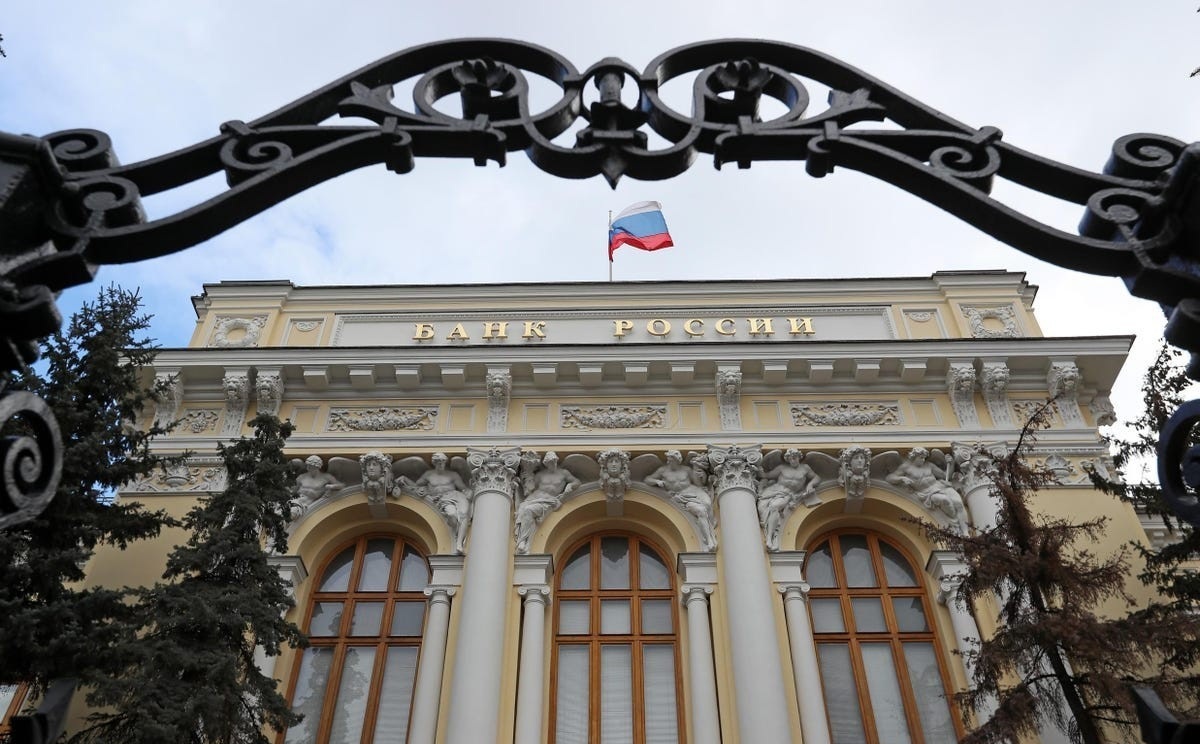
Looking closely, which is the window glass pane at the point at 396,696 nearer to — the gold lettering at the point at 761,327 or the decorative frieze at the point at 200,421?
the decorative frieze at the point at 200,421

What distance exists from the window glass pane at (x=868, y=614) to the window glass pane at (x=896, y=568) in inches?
18.1

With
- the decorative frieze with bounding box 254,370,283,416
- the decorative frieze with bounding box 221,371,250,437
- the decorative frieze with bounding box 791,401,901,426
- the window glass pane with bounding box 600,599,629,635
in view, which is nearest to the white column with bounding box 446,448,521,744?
the window glass pane with bounding box 600,599,629,635

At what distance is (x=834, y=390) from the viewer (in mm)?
16234

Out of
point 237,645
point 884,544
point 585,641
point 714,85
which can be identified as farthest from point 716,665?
point 714,85

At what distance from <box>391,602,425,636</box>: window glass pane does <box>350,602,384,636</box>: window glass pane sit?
0.22 meters

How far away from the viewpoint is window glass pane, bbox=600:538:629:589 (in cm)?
1484

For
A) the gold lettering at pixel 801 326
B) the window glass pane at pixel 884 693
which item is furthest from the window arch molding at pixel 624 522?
the gold lettering at pixel 801 326

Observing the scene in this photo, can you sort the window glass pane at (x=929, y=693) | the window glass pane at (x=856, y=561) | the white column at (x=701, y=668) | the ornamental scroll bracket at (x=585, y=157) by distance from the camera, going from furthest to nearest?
the window glass pane at (x=856, y=561) < the window glass pane at (x=929, y=693) < the white column at (x=701, y=668) < the ornamental scroll bracket at (x=585, y=157)

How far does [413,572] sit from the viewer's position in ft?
49.4

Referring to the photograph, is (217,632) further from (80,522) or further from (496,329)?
(496,329)

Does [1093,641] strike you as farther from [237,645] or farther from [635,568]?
[237,645]

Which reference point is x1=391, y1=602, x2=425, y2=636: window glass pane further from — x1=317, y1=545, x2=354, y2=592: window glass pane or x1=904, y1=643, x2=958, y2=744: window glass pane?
x1=904, y1=643, x2=958, y2=744: window glass pane

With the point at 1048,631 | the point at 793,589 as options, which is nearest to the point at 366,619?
the point at 793,589

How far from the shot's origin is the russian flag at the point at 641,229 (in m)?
20.3
